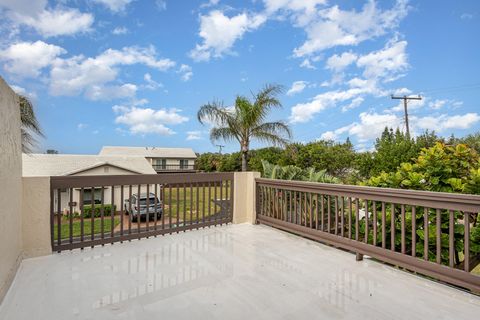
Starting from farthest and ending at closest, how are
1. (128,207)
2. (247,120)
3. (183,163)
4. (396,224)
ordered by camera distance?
(183,163) < (247,120) < (128,207) < (396,224)

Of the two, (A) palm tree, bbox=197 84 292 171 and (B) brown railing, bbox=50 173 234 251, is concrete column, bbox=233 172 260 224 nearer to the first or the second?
(B) brown railing, bbox=50 173 234 251

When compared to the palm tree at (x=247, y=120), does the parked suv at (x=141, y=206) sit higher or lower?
lower

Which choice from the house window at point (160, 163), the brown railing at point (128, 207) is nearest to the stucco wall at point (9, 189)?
the brown railing at point (128, 207)

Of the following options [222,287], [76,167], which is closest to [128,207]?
[222,287]

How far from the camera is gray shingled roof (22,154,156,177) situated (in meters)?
19.8

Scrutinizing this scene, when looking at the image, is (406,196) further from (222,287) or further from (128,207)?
(128,207)

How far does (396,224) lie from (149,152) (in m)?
35.7

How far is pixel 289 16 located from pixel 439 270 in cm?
819

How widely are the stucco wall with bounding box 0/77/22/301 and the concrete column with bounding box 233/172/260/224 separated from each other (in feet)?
10.2

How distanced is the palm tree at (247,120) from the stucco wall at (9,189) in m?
8.17

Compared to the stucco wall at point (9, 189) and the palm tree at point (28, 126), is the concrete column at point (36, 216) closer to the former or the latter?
the stucco wall at point (9, 189)

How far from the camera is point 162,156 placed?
117 feet

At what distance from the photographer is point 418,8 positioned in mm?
8711

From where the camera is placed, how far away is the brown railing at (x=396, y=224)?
8.02 ft
